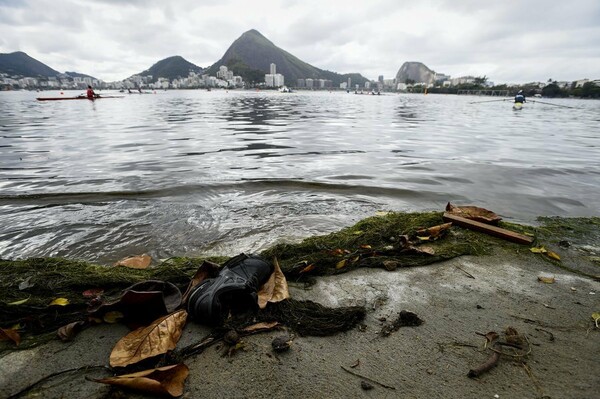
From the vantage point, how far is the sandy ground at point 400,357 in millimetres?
1840

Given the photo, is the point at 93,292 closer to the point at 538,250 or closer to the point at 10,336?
the point at 10,336

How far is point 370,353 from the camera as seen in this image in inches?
84.4

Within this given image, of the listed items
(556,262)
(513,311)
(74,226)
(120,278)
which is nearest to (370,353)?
(513,311)

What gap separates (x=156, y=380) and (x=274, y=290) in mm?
1203

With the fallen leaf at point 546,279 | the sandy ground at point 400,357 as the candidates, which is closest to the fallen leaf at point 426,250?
the sandy ground at point 400,357

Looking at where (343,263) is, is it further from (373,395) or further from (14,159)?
(14,159)

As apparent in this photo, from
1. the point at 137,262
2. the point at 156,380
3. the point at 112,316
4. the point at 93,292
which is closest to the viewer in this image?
the point at 156,380

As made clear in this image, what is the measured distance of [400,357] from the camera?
210 centimetres

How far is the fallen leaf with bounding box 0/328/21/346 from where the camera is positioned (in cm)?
217

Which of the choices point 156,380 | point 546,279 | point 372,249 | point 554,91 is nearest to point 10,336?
point 156,380

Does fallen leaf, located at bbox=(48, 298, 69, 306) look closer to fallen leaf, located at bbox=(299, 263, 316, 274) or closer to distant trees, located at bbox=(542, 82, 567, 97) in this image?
fallen leaf, located at bbox=(299, 263, 316, 274)

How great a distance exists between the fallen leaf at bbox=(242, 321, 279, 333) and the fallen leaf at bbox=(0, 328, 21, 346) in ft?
5.17

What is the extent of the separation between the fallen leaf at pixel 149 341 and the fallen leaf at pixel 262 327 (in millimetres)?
509

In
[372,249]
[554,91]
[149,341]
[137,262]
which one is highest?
[554,91]
